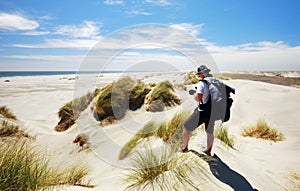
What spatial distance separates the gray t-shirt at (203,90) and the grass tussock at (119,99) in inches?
191

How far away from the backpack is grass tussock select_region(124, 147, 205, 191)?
3.06ft

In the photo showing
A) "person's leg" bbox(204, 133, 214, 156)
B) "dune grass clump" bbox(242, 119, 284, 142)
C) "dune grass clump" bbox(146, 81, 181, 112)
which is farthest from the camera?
"dune grass clump" bbox(146, 81, 181, 112)

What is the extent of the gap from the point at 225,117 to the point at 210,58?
9.25 feet

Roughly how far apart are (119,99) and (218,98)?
5437mm

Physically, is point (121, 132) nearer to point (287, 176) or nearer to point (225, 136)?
point (225, 136)

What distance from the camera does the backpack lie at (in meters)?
3.93

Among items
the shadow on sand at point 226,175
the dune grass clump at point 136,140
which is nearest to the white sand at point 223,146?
the shadow on sand at point 226,175

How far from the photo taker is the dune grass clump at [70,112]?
8648mm

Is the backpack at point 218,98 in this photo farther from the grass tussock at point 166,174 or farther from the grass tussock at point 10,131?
the grass tussock at point 10,131

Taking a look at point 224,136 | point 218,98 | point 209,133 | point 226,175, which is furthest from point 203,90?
point 224,136

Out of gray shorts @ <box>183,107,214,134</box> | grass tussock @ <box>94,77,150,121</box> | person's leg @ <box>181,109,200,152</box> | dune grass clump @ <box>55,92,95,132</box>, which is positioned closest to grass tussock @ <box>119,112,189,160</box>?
person's leg @ <box>181,109,200,152</box>

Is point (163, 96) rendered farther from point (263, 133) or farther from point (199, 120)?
point (199, 120)

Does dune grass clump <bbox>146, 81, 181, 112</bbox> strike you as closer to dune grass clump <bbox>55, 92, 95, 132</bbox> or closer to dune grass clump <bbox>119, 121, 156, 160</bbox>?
dune grass clump <bbox>55, 92, 95, 132</bbox>

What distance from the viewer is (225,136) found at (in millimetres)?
5723
